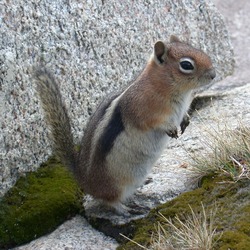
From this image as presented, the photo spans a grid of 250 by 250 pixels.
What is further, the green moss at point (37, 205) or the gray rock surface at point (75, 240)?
the green moss at point (37, 205)

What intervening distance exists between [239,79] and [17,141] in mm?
4233

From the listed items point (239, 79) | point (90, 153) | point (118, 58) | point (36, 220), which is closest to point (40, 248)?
point (36, 220)

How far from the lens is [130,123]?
4.71m

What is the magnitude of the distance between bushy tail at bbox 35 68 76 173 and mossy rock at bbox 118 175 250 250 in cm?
70

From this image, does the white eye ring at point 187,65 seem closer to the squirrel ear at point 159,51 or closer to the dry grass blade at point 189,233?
the squirrel ear at point 159,51

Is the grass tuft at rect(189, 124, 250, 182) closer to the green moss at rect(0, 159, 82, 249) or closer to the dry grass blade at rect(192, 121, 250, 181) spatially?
the dry grass blade at rect(192, 121, 250, 181)

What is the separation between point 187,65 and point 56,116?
3.25ft

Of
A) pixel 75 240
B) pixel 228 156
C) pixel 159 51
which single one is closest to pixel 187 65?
pixel 159 51

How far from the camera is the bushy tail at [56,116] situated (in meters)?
4.73

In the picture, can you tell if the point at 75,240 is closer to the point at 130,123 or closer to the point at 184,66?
the point at 130,123

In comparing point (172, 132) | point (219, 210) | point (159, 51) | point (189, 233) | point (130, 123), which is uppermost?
point (159, 51)

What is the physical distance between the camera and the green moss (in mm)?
4742

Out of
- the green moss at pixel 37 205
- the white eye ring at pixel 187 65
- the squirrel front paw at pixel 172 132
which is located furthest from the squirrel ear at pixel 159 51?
the green moss at pixel 37 205

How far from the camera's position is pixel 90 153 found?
15.6ft
